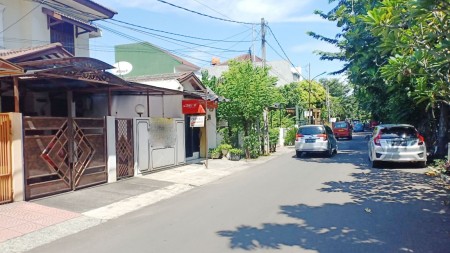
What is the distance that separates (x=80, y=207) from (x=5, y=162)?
6.43 ft

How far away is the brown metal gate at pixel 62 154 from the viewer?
29.9 ft

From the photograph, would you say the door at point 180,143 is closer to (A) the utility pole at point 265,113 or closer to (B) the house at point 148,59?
(A) the utility pole at point 265,113

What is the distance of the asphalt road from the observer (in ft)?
17.9

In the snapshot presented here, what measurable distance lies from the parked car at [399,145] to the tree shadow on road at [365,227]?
4.07 metres

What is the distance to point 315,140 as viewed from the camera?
62.6 ft

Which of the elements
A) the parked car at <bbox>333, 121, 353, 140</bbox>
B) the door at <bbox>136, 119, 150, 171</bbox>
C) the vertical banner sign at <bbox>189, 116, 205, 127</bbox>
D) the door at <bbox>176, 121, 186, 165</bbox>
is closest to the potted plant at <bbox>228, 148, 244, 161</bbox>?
the door at <bbox>176, 121, 186, 165</bbox>

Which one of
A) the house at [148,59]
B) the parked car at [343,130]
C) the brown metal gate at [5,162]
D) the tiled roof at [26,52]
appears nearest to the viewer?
the brown metal gate at [5,162]

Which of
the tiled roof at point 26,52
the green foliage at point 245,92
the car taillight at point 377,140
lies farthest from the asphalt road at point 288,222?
the green foliage at point 245,92

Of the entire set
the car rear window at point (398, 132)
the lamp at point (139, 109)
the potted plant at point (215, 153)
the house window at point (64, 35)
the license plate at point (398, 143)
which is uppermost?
the house window at point (64, 35)

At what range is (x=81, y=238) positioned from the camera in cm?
634

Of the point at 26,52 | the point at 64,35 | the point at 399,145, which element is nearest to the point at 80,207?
the point at 26,52

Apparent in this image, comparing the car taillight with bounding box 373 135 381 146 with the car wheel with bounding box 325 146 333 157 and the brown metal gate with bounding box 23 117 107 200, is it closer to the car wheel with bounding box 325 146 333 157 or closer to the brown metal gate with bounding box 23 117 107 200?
the car wheel with bounding box 325 146 333 157

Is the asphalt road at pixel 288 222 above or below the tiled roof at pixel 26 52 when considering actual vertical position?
below

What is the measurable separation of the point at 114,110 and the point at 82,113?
4.32ft
